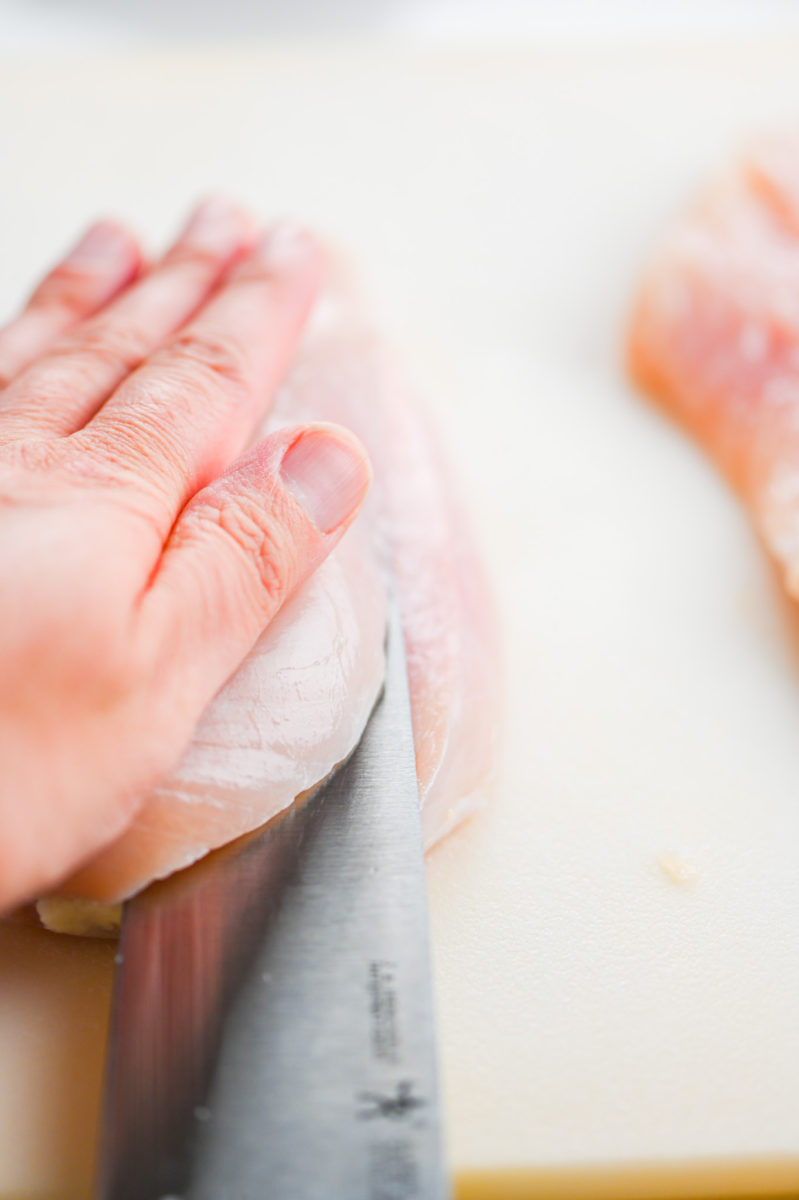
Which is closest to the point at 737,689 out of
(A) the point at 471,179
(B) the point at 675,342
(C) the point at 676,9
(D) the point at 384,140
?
(B) the point at 675,342

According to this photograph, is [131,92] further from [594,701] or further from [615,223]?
[594,701]

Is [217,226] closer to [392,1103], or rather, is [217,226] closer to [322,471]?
[322,471]

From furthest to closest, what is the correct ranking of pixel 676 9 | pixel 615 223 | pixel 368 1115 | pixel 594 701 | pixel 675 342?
pixel 676 9 < pixel 615 223 < pixel 675 342 < pixel 594 701 < pixel 368 1115

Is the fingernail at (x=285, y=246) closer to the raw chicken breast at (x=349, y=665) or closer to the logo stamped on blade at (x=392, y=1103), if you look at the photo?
the raw chicken breast at (x=349, y=665)

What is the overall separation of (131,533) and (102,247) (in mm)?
768

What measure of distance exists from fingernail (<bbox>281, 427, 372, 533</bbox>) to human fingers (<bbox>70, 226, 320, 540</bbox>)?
0.11m

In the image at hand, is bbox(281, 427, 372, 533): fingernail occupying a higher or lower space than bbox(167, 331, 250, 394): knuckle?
lower

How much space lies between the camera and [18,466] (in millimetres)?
787

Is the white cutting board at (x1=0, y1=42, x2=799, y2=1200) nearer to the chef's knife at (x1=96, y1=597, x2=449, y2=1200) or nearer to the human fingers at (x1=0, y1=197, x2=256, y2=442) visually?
the chef's knife at (x1=96, y1=597, x2=449, y2=1200)

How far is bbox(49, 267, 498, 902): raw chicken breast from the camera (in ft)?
2.41

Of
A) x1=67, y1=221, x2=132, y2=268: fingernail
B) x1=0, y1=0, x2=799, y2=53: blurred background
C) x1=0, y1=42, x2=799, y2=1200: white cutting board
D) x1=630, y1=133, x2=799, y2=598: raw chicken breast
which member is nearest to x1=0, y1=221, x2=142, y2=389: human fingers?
x1=67, y1=221, x2=132, y2=268: fingernail

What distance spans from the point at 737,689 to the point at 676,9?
7.41 ft

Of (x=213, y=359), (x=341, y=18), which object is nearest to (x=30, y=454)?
(x=213, y=359)

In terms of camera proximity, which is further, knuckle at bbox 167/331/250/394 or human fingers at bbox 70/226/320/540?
knuckle at bbox 167/331/250/394
